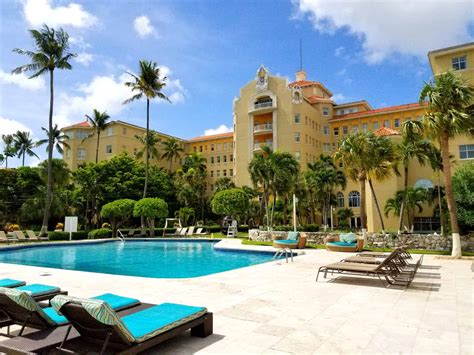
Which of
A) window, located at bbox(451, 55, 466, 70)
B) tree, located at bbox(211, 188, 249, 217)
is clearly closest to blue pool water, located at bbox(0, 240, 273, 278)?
tree, located at bbox(211, 188, 249, 217)

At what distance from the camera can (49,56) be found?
3247 centimetres

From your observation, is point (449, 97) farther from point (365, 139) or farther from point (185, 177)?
point (185, 177)

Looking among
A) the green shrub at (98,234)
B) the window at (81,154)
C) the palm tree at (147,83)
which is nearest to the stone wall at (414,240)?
the green shrub at (98,234)

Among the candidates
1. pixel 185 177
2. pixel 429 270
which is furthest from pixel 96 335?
pixel 185 177

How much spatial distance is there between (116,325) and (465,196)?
65.9ft

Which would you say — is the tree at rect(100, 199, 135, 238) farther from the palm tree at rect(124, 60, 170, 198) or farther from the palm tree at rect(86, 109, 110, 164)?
the palm tree at rect(86, 109, 110, 164)

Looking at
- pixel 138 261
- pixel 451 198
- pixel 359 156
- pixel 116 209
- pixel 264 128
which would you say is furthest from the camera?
→ pixel 264 128

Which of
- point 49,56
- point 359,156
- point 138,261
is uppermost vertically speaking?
point 49,56

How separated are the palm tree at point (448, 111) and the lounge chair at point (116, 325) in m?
14.8

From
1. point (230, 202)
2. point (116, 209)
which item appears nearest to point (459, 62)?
point (230, 202)

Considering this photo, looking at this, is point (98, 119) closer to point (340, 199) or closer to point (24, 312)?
point (340, 199)

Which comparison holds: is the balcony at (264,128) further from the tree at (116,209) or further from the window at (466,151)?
the window at (466,151)

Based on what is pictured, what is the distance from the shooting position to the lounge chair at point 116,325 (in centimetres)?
382

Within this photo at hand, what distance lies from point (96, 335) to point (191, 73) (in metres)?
15.8
